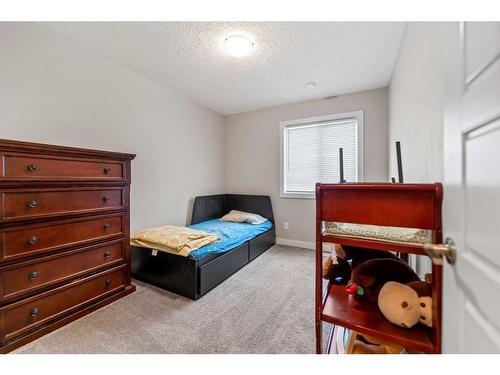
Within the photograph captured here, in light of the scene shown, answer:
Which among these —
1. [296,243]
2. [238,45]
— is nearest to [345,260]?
[238,45]

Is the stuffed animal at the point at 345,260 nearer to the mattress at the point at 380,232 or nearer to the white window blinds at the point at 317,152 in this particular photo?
the mattress at the point at 380,232

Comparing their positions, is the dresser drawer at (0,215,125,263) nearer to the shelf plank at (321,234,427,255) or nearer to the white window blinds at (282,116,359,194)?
the shelf plank at (321,234,427,255)

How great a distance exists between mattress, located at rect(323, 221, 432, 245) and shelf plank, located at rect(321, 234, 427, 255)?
13 mm

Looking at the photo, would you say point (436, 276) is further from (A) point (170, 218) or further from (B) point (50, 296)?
(A) point (170, 218)

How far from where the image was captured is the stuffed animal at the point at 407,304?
86 centimetres

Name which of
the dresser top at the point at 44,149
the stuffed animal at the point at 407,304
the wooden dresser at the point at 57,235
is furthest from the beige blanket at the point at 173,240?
the stuffed animal at the point at 407,304

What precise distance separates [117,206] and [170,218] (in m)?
1.12

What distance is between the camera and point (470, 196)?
541mm

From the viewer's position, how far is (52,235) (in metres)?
1.55

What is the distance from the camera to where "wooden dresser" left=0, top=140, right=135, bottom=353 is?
1357mm

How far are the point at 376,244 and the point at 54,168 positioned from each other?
6.74 ft

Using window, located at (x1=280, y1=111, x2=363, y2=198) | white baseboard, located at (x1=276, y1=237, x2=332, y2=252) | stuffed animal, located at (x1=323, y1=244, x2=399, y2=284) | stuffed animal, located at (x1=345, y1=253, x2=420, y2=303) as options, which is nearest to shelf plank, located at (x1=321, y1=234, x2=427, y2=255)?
stuffed animal, located at (x1=345, y1=253, x2=420, y2=303)

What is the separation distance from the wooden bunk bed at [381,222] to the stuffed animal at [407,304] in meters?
0.04
